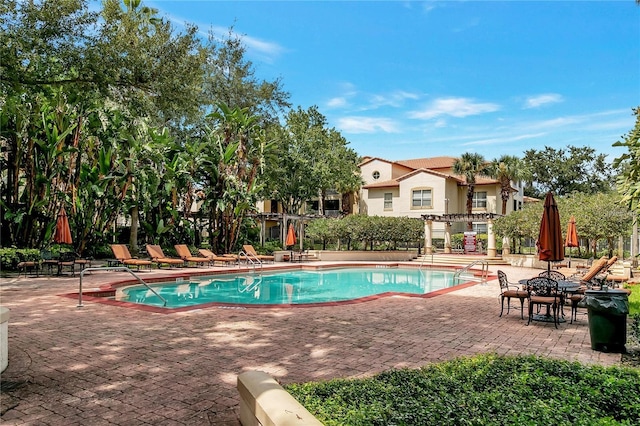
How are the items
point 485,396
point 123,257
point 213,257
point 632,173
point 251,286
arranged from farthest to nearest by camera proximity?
point 213,257 < point 123,257 < point 251,286 < point 632,173 < point 485,396

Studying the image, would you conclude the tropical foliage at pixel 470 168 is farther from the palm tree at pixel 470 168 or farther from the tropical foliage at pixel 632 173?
the tropical foliage at pixel 632 173

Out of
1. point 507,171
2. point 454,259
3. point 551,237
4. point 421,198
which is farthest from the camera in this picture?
point 421,198

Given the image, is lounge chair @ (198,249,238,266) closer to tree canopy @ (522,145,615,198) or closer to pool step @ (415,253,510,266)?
pool step @ (415,253,510,266)

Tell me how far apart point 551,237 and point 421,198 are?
98.3ft

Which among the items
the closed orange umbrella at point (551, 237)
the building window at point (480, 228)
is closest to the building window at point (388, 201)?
the building window at point (480, 228)

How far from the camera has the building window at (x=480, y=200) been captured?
1508 inches

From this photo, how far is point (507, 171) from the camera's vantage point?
35.7 metres

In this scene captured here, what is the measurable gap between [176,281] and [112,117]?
9.49 m

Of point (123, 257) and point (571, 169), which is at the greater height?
point (571, 169)

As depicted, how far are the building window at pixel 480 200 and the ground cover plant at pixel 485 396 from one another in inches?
1414

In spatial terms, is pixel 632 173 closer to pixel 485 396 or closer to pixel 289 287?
pixel 485 396

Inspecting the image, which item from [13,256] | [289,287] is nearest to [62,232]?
[13,256]

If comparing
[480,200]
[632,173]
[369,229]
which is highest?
[480,200]

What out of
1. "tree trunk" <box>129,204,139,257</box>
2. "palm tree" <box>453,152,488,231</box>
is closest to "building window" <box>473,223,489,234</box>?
"palm tree" <box>453,152,488,231</box>
